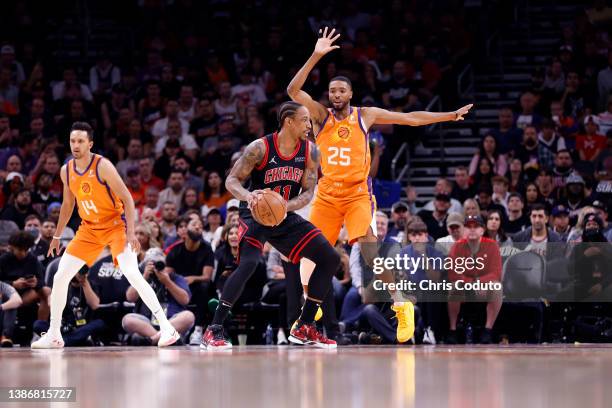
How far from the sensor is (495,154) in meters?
13.0

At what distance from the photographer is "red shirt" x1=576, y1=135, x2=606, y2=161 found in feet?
42.8

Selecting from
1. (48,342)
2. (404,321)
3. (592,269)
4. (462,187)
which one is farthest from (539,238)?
(48,342)

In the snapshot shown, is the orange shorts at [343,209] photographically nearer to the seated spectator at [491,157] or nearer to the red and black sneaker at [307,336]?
the red and black sneaker at [307,336]

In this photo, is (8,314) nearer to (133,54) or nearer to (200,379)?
(200,379)

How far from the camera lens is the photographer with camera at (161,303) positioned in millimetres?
9977

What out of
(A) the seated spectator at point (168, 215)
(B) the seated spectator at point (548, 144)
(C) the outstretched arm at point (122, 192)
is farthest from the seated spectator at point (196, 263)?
(B) the seated spectator at point (548, 144)

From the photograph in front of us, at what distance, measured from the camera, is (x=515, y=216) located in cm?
1152

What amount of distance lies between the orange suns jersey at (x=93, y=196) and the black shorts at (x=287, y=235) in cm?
149

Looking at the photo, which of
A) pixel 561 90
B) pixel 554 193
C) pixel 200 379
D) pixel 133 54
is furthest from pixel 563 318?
pixel 133 54

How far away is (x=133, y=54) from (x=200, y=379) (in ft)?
40.1

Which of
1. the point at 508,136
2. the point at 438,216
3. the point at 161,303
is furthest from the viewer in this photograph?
the point at 508,136

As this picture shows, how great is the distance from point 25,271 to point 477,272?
450 cm

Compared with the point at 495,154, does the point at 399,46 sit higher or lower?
higher

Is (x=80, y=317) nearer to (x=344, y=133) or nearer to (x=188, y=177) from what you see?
(x=188, y=177)
